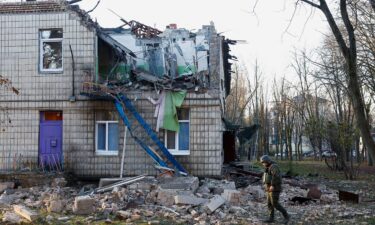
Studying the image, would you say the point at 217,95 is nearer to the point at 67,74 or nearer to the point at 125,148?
the point at 125,148

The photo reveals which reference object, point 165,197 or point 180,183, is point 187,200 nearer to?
point 165,197

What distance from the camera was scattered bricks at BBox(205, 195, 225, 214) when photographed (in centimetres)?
1327

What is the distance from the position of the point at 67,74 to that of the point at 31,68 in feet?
5.22

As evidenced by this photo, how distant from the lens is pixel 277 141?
208 ft

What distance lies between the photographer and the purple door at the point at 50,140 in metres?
20.0

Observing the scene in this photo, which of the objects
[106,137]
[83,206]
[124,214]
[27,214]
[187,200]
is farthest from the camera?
[106,137]

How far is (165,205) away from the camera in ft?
46.8

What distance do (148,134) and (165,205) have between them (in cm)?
549

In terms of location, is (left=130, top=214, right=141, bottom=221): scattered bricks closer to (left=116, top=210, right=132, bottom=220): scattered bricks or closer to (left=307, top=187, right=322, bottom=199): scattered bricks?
(left=116, top=210, right=132, bottom=220): scattered bricks

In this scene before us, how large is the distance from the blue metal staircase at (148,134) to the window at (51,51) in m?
3.37

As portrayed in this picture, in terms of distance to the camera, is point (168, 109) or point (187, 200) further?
point (168, 109)

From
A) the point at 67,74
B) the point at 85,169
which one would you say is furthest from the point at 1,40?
the point at 85,169

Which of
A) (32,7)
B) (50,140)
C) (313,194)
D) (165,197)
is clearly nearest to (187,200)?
(165,197)

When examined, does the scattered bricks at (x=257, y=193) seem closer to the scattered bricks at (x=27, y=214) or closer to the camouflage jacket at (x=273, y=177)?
the camouflage jacket at (x=273, y=177)
